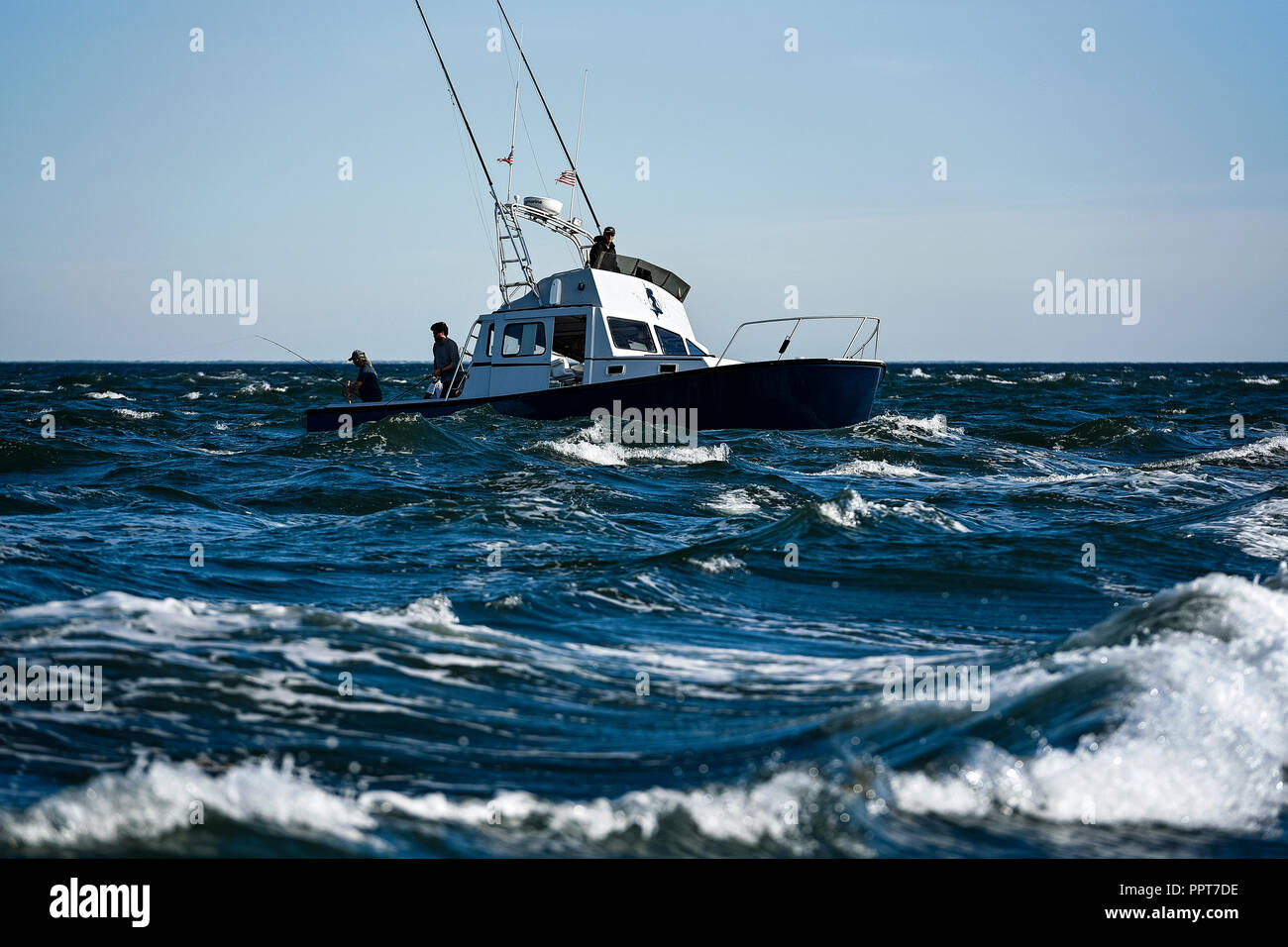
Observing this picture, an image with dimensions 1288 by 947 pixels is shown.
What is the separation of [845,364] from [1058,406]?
16849 millimetres

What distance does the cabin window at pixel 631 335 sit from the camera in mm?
17047

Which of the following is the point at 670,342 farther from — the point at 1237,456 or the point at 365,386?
the point at 1237,456

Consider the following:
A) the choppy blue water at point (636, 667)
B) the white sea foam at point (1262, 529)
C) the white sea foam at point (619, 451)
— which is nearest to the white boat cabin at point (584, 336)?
the white sea foam at point (619, 451)

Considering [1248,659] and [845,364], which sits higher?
[845,364]

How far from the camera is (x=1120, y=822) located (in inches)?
140

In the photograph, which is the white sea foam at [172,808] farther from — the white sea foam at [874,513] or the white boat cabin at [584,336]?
the white boat cabin at [584,336]

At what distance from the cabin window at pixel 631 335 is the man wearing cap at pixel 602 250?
1173mm

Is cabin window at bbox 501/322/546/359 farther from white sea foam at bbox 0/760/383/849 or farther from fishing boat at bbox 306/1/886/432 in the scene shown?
white sea foam at bbox 0/760/383/849

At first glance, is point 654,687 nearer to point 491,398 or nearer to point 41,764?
point 41,764

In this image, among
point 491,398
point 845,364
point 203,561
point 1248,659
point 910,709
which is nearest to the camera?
point 910,709

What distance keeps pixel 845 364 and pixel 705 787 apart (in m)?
13.0
